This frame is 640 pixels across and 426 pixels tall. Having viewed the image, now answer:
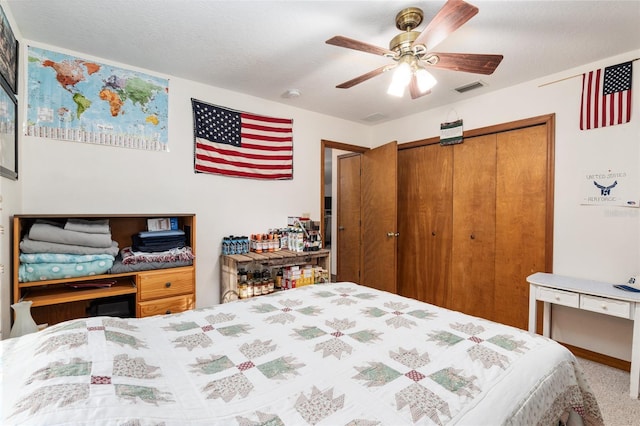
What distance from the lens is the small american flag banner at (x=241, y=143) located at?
9.77ft

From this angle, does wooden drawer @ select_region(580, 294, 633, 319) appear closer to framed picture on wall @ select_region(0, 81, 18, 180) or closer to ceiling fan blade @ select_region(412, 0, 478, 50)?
ceiling fan blade @ select_region(412, 0, 478, 50)

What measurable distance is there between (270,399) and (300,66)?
8.16 feet

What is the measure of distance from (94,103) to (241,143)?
4.16 feet

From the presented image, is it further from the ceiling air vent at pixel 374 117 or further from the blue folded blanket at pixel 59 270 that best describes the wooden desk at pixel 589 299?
the blue folded blanket at pixel 59 270

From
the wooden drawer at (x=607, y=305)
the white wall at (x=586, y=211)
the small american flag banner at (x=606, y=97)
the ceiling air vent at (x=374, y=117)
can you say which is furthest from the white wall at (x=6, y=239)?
the small american flag banner at (x=606, y=97)

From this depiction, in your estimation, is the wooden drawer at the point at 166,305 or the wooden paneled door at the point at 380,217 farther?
the wooden paneled door at the point at 380,217

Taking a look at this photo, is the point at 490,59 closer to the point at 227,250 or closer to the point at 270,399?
the point at 270,399

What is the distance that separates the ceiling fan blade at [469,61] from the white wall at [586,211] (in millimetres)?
1325

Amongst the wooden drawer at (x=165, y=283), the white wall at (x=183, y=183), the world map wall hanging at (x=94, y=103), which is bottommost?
the wooden drawer at (x=165, y=283)

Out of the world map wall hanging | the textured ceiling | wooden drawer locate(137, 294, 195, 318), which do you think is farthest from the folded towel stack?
the textured ceiling

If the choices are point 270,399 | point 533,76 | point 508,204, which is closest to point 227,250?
point 270,399

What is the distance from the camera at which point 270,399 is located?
90 cm

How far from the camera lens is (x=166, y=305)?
238 centimetres

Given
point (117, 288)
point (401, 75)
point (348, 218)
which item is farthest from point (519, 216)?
point (117, 288)
